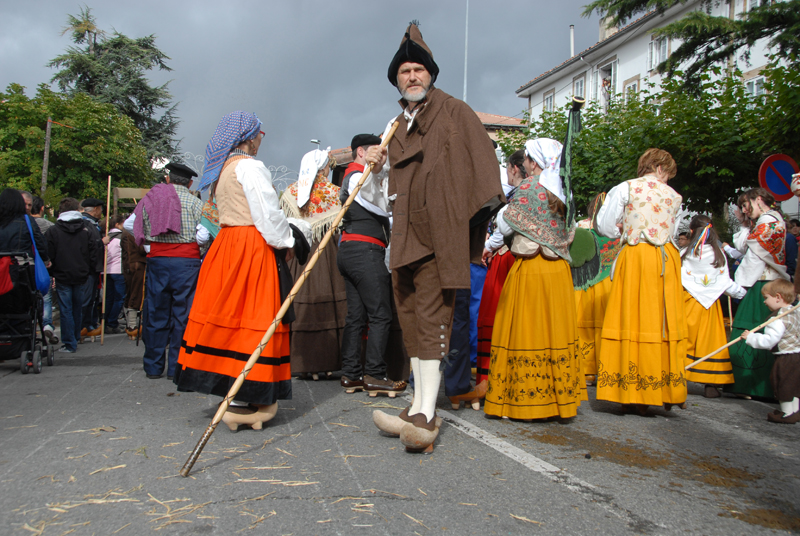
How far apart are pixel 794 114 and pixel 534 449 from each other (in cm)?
774

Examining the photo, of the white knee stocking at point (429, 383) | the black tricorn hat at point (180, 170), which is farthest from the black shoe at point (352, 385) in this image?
the black tricorn hat at point (180, 170)

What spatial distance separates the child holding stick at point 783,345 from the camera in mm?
5027

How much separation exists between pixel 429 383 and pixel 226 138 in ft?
7.51

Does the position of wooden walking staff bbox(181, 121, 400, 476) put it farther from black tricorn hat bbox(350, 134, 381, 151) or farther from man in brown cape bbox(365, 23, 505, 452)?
black tricorn hat bbox(350, 134, 381, 151)

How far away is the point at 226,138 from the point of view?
4.42 m

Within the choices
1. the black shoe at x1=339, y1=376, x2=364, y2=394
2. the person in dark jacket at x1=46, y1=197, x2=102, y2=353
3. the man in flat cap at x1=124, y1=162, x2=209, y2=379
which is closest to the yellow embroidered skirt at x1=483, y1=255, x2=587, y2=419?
the black shoe at x1=339, y1=376, x2=364, y2=394

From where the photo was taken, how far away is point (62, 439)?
3781mm

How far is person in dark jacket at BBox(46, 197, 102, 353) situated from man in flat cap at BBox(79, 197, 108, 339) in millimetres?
165

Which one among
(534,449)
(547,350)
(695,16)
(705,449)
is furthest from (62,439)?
(695,16)

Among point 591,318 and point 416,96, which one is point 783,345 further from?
point 416,96

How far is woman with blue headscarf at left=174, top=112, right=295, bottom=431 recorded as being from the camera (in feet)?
13.3

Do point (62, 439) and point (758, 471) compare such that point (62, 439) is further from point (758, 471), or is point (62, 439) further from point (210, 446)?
point (758, 471)

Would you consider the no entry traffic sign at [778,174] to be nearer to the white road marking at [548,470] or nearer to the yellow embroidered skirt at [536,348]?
the yellow embroidered skirt at [536,348]

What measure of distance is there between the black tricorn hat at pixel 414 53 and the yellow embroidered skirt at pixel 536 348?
1.62m
